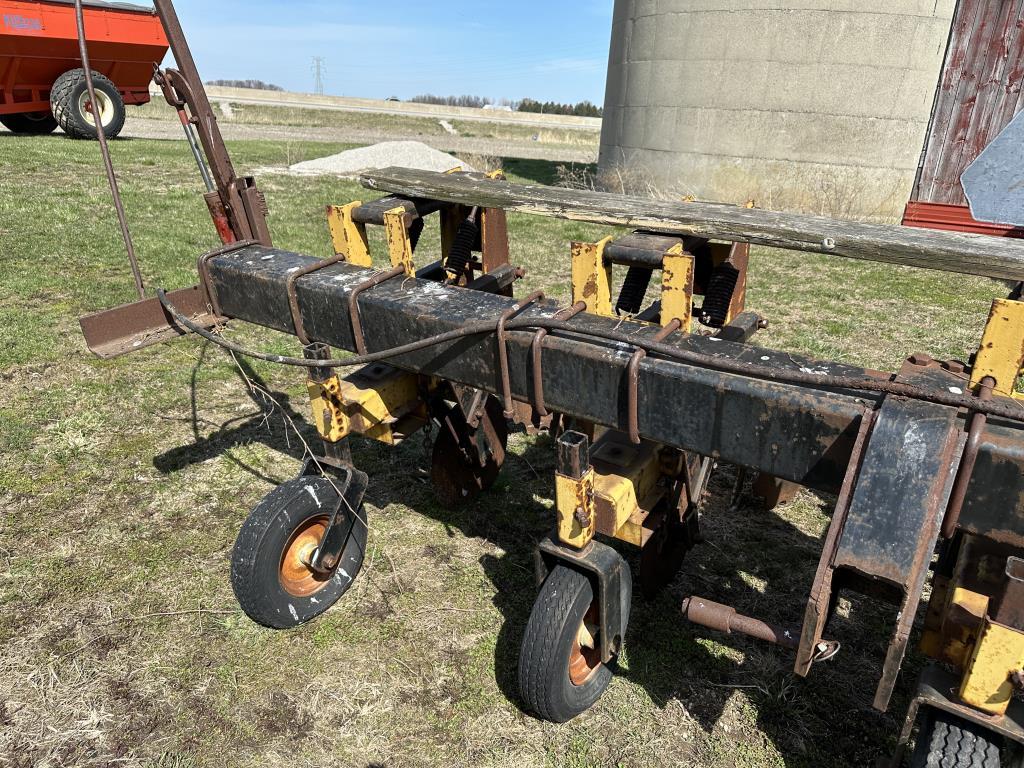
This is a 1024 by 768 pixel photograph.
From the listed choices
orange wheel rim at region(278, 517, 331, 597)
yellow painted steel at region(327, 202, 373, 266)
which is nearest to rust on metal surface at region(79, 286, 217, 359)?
yellow painted steel at region(327, 202, 373, 266)

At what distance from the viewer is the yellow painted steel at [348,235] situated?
2.99 meters

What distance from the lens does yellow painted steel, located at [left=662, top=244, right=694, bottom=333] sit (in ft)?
7.53

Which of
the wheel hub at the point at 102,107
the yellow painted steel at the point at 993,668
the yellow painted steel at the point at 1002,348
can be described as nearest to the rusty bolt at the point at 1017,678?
the yellow painted steel at the point at 993,668

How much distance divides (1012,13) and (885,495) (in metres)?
11.3

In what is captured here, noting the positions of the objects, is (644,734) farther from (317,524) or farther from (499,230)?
(499,230)

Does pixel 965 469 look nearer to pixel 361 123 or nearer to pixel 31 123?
pixel 31 123

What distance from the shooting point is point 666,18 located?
11.6 m

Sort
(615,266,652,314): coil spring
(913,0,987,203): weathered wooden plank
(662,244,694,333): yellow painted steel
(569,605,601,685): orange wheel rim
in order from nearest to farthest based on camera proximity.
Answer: (662,244,694,333): yellow painted steel
(569,605,601,685): orange wheel rim
(615,266,652,314): coil spring
(913,0,987,203): weathered wooden plank

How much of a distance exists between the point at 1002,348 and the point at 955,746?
112 cm

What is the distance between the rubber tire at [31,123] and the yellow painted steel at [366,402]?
18911 mm

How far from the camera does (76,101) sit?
14.9 m

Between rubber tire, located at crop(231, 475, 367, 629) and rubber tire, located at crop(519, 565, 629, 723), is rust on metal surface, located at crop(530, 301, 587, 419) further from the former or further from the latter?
rubber tire, located at crop(231, 475, 367, 629)

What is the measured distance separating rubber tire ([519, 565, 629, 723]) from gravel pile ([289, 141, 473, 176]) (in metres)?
14.7

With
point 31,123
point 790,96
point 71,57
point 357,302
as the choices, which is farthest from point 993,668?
point 31,123
